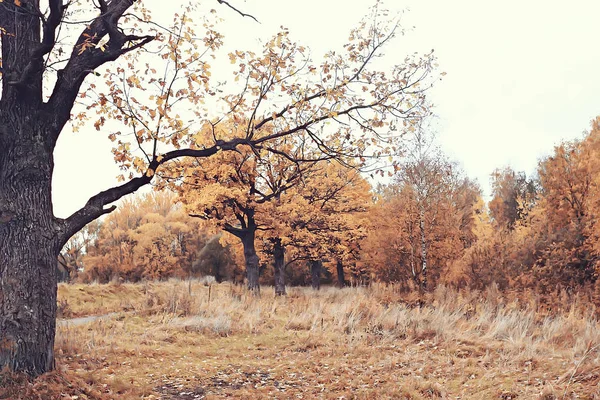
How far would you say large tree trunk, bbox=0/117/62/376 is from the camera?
5.71 meters

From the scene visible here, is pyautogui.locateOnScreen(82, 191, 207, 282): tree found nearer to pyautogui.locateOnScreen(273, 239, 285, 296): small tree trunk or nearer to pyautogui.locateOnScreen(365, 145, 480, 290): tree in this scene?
pyautogui.locateOnScreen(273, 239, 285, 296): small tree trunk

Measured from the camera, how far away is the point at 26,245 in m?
5.86

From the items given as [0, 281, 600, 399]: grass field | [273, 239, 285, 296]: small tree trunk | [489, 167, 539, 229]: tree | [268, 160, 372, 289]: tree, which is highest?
[489, 167, 539, 229]: tree

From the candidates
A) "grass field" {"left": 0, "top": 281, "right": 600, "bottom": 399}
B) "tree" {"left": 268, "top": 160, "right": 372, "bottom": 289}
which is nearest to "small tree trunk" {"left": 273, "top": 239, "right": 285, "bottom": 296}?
"tree" {"left": 268, "top": 160, "right": 372, "bottom": 289}

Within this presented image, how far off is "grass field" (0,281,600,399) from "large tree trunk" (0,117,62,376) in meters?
0.41

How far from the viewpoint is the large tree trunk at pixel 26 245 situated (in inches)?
225

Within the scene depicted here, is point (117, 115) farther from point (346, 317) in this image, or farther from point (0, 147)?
point (346, 317)

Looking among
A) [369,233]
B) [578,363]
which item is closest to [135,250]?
[369,233]

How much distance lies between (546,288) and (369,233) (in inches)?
443

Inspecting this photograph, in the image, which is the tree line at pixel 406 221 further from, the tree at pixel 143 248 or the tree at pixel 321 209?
the tree at pixel 143 248

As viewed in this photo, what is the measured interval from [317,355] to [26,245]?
515cm

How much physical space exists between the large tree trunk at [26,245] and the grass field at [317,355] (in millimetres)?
406

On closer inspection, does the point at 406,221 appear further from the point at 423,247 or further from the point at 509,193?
the point at 509,193

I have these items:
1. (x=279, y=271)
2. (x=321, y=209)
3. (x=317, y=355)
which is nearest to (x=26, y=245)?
(x=317, y=355)
